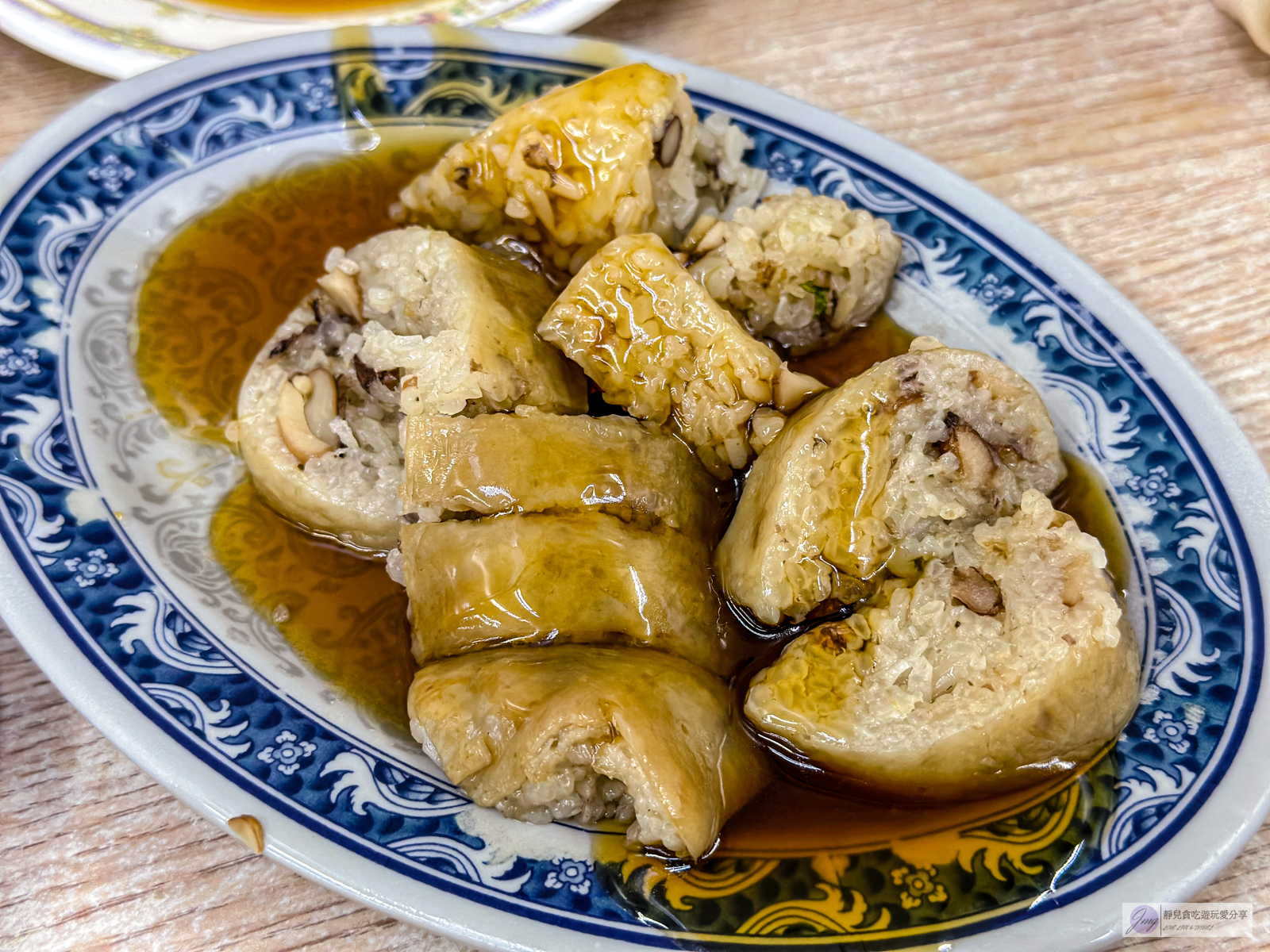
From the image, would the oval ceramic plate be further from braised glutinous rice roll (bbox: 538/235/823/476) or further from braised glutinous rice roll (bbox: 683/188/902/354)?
braised glutinous rice roll (bbox: 538/235/823/476)

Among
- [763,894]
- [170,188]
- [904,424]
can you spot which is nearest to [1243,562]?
[904,424]

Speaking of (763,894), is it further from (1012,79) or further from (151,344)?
(1012,79)

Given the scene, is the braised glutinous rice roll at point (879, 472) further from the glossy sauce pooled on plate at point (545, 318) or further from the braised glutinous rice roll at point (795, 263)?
the braised glutinous rice roll at point (795, 263)

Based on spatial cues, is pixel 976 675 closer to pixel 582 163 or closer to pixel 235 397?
pixel 582 163

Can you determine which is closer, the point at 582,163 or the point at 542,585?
the point at 542,585

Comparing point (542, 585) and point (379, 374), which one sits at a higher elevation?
point (379, 374)

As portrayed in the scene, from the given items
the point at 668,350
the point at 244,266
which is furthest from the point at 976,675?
the point at 244,266
